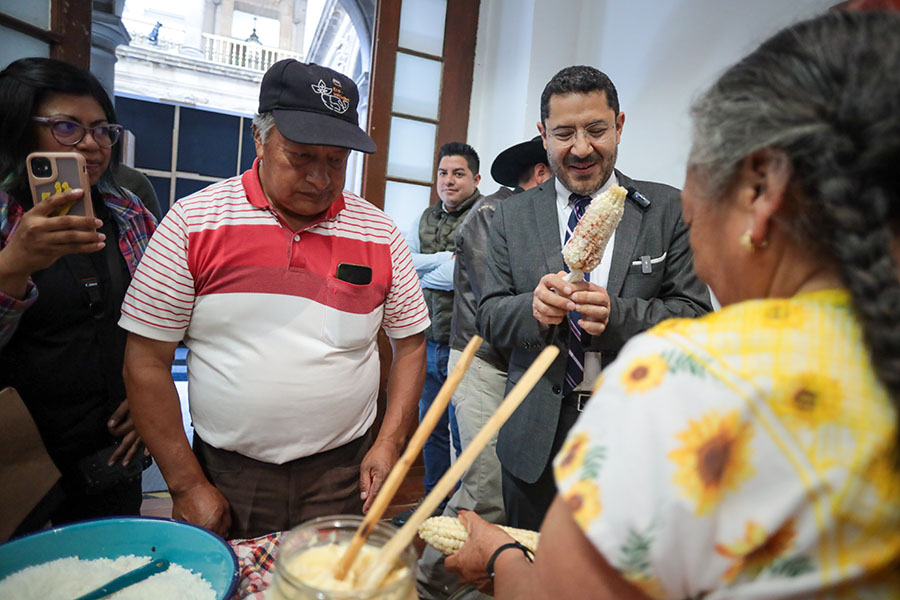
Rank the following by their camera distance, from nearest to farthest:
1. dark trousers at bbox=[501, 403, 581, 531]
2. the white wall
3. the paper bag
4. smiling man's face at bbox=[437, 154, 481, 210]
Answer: the paper bag, dark trousers at bbox=[501, 403, 581, 531], the white wall, smiling man's face at bbox=[437, 154, 481, 210]

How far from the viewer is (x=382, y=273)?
157 centimetres

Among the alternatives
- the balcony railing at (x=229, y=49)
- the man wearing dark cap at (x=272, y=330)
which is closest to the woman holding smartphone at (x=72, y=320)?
the man wearing dark cap at (x=272, y=330)

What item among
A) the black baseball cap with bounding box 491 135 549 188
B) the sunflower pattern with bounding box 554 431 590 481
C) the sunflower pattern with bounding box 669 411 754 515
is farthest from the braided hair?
the black baseball cap with bounding box 491 135 549 188

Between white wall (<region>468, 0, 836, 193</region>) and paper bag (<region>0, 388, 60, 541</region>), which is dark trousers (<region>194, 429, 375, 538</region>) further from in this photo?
white wall (<region>468, 0, 836, 193</region>)

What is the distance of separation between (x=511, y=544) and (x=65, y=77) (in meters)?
1.87

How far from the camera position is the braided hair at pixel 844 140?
1.60ft

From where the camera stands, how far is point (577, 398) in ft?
5.53

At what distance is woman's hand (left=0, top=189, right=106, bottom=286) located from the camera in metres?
1.24

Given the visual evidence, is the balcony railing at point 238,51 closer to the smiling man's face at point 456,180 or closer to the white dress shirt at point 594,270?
the smiling man's face at point 456,180

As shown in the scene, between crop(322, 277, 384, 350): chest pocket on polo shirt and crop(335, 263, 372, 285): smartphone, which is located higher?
crop(335, 263, 372, 285): smartphone

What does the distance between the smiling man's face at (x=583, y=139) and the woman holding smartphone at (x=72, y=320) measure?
150 cm

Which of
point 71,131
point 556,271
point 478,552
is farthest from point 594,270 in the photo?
point 71,131

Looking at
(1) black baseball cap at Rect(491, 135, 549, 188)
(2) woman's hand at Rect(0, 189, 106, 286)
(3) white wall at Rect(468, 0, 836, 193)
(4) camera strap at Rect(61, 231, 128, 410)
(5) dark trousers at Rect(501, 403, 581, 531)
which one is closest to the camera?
(2) woman's hand at Rect(0, 189, 106, 286)

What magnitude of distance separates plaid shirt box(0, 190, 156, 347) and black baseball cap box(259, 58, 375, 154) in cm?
66
